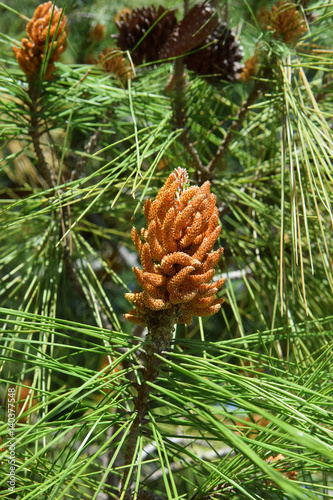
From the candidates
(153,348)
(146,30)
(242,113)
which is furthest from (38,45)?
(153,348)

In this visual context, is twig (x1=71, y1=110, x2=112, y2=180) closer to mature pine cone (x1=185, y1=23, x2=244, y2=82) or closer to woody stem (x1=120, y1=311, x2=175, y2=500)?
mature pine cone (x1=185, y1=23, x2=244, y2=82)

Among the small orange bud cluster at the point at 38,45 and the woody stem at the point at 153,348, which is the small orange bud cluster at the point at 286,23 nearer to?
the small orange bud cluster at the point at 38,45

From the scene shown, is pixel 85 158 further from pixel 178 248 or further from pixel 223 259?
pixel 178 248

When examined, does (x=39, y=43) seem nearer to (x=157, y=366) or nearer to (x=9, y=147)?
(x=157, y=366)

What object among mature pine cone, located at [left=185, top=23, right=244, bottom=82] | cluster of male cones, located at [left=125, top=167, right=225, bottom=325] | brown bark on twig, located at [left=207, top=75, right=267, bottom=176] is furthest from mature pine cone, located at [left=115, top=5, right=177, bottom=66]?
cluster of male cones, located at [left=125, top=167, right=225, bottom=325]

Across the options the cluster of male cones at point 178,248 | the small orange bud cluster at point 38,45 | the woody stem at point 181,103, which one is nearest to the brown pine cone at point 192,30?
the woody stem at point 181,103
